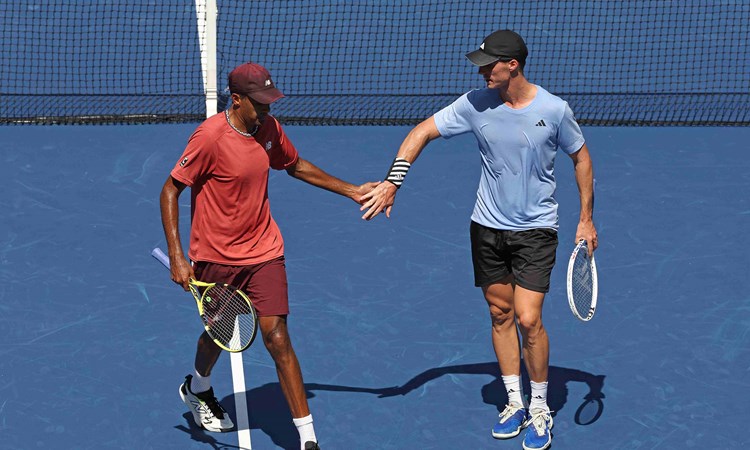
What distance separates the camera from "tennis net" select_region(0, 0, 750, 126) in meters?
13.4

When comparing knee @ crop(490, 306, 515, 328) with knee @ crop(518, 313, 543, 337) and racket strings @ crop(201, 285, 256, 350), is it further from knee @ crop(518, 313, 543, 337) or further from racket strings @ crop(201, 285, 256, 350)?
racket strings @ crop(201, 285, 256, 350)

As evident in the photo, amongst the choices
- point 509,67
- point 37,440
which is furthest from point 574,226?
point 37,440

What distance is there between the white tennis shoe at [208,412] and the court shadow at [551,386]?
108cm

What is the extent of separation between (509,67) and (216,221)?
1921mm

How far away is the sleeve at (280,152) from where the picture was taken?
7812 millimetres

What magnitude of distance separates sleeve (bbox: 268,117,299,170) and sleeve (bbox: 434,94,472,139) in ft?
3.02

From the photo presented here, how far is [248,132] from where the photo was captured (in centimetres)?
757

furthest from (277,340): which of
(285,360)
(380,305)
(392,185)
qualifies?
(380,305)

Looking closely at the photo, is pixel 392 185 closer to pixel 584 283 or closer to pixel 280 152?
pixel 280 152

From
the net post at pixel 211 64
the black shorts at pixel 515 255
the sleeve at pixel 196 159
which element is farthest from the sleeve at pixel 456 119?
the net post at pixel 211 64

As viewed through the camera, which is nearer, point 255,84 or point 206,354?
point 255,84

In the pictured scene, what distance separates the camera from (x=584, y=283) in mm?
8070

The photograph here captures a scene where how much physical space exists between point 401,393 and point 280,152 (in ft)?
6.16

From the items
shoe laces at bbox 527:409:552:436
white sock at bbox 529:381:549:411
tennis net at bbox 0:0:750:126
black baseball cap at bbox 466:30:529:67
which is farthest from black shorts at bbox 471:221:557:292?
tennis net at bbox 0:0:750:126
